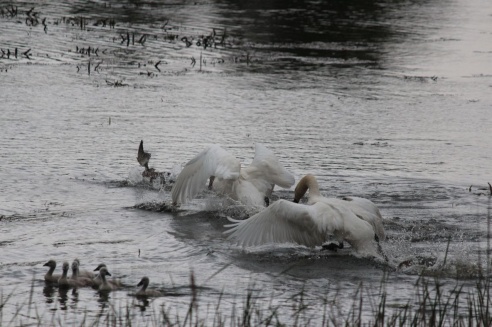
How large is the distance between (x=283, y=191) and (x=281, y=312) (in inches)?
167

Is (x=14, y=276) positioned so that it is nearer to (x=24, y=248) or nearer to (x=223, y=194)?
(x=24, y=248)

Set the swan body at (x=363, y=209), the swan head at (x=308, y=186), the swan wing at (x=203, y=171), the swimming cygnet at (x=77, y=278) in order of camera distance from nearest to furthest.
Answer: the swimming cygnet at (x=77, y=278)
the swan body at (x=363, y=209)
the swan head at (x=308, y=186)
the swan wing at (x=203, y=171)

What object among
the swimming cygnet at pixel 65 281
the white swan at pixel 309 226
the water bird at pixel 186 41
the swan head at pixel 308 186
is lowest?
the swimming cygnet at pixel 65 281

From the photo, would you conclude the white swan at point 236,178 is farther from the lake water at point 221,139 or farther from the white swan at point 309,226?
the white swan at point 309,226

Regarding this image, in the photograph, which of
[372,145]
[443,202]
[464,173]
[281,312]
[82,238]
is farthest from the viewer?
[372,145]

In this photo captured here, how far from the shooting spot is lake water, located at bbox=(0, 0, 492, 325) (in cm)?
818

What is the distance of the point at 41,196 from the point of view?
34.3ft

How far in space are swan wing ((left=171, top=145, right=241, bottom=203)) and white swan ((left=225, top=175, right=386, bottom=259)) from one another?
104cm

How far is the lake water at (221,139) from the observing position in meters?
8.18

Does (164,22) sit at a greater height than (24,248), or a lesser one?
greater

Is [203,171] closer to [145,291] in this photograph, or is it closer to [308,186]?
[308,186]

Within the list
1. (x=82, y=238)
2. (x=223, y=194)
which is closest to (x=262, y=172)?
(x=223, y=194)

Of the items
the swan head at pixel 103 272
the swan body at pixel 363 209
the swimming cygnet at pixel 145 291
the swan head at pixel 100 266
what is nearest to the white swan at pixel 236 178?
the swan body at pixel 363 209

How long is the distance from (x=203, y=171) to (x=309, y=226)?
1879 mm
